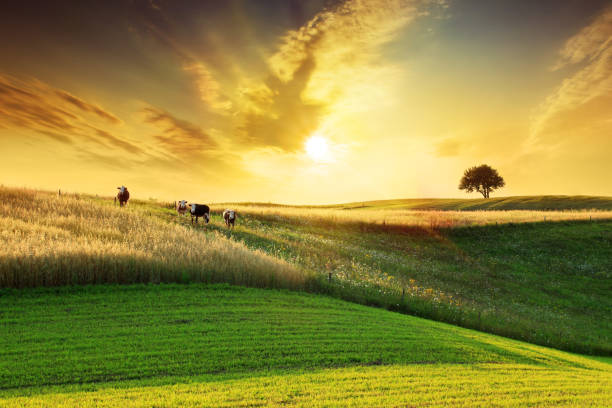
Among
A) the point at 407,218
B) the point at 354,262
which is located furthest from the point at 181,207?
the point at 407,218

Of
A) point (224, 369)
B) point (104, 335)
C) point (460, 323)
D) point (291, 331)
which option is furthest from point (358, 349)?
point (460, 323)

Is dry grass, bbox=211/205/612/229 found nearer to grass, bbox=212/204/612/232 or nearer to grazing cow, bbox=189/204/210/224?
grass, bbox=212/204/612/232

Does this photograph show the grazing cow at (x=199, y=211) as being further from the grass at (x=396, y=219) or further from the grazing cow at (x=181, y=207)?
the grass at (x=396, y=219)

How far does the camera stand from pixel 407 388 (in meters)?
5.79

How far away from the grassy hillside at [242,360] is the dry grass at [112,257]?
0.65 m

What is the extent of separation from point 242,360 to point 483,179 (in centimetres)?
10539

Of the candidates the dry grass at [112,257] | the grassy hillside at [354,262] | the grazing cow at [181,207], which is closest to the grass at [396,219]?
the grassy hillside at [354,262]

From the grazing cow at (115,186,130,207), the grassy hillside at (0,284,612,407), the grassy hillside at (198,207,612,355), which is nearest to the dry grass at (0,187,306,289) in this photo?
the grassy hillside at (0,284,612,407)

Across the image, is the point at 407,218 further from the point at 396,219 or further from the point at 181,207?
the point at 181,207

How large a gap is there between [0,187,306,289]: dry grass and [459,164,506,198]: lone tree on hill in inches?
3858

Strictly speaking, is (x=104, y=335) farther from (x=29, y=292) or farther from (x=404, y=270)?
(x=404, y=270)

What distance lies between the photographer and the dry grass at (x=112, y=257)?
10141mm

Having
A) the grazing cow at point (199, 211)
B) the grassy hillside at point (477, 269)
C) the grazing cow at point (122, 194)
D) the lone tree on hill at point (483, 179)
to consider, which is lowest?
the grassy hillside at point (477, 269)

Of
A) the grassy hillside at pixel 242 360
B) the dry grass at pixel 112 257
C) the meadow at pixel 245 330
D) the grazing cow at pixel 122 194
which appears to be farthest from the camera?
the grazing cow at pixel 122 194
